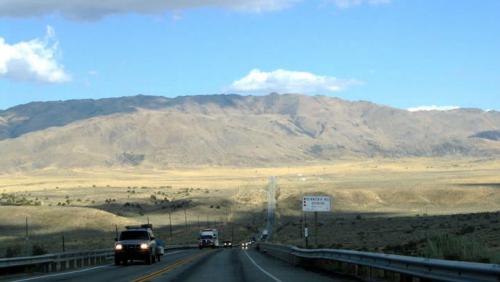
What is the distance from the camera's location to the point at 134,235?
36.7 m

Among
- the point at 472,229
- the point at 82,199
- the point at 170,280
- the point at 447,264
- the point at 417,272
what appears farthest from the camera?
the point at 82,199

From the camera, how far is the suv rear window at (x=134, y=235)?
36.4 meters

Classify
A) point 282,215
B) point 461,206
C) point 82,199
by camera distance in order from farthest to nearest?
point 82,199, point 282,215, point 461,206

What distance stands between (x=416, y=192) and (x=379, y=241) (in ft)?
217

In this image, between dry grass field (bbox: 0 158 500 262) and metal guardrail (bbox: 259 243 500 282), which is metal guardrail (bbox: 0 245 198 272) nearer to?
metal guardrail (bbox: 259 243 500 282)

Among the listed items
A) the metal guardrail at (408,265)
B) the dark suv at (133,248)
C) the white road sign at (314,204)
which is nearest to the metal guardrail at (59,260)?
the dark suv at (133,248)

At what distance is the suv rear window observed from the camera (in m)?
36.4

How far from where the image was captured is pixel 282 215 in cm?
10525

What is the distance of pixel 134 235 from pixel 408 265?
20.8m

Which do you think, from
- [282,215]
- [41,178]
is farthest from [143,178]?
[282,215]

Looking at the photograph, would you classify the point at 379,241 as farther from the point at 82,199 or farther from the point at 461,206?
the point at 82,199

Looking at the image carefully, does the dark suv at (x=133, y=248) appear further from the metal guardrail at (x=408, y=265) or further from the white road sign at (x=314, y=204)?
the white road sign at (x=314, y=204)

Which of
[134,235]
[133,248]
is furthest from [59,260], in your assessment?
[134,235]

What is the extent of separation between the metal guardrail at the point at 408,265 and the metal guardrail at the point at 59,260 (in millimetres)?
9875
